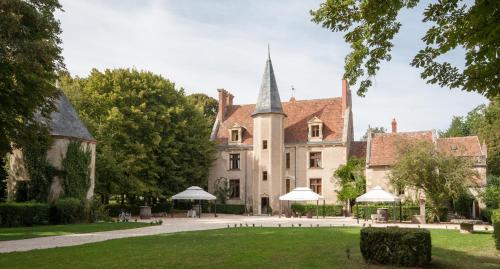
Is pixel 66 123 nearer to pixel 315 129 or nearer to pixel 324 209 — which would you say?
pixel 324 209

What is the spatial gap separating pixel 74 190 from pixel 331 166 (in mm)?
21687

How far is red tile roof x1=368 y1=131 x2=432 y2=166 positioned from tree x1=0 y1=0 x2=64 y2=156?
86.6 ft

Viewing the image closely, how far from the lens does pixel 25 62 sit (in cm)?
1514

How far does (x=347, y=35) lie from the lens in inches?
298

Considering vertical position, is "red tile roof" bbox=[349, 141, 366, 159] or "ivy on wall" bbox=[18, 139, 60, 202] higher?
"red tile roof" bbox=[349, 141, 366, 159]

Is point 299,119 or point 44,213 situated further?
point 299,119

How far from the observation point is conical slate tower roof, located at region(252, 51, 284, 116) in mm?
41281

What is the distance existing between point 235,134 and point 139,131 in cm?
1131

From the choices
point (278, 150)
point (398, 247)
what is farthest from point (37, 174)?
point (398, 247)

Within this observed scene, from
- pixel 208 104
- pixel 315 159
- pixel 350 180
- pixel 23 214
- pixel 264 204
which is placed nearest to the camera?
pixel 23 214

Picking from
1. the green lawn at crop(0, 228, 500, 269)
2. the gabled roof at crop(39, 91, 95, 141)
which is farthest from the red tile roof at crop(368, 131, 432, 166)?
the gabled roof at crop(39, 91, 95, 141)

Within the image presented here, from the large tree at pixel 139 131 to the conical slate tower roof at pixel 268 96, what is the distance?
550cm

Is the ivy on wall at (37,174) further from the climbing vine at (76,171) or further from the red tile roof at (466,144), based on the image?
the red tile roof at (466,144)

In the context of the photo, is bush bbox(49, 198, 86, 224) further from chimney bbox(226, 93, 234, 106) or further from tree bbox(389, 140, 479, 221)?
chimney bbox(226, 93, 234, 106)
